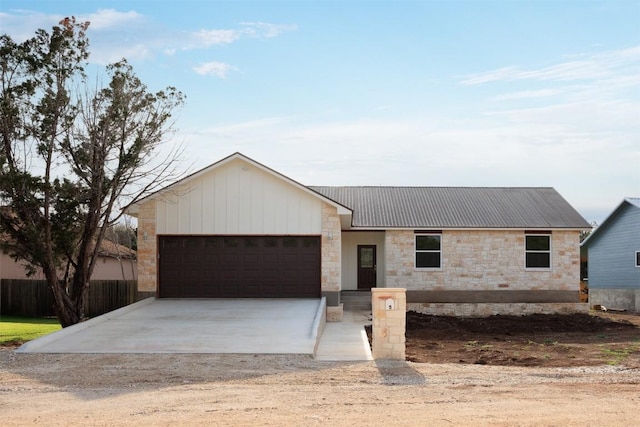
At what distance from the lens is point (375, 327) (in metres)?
15.6

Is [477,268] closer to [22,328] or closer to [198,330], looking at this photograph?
[198,330]

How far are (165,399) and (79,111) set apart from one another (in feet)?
41.3

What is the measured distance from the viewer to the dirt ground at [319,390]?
1020 centimetres

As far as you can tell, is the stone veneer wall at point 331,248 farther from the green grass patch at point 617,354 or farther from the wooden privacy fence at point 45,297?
the green grass patch at point 617,354

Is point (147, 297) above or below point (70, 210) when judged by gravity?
below

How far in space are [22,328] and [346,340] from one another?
11514mm

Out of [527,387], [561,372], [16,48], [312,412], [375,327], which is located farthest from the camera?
[16,48]

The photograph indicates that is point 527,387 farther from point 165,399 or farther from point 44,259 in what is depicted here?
point 44,259

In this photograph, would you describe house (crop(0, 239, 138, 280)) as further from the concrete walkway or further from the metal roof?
the concrete walkway

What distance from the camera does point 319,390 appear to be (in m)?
12.3

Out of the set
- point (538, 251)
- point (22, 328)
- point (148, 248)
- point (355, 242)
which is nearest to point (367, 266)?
point (355, 242)

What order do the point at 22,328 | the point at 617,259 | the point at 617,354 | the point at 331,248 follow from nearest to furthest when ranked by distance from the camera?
the point at 617,354 < the point at 22,328 < the point at 331,248 < the point at 617,259

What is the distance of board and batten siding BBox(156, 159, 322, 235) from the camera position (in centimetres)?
2480

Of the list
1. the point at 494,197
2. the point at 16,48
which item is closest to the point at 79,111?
the point at 16,48
